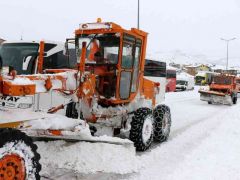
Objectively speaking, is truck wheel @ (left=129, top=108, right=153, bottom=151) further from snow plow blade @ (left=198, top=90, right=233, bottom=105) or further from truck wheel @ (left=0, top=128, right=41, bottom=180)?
snow plow blade @ (left=198, top=90, right=233, bottom=105)

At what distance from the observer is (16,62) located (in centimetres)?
1029

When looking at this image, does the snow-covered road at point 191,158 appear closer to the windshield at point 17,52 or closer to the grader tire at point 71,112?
the grader tire at point 71,112

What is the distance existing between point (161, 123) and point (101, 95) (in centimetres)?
195

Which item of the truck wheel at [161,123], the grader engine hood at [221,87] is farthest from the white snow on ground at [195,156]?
the grader engine hood at [221,87]

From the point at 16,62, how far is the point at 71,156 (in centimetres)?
475

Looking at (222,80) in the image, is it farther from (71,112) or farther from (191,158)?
(71,112)

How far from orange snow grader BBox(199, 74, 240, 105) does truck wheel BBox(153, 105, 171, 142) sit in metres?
12.5

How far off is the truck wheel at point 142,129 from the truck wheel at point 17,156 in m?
3.40

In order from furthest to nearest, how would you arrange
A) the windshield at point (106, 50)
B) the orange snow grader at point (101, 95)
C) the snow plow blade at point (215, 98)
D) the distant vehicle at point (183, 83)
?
the distant vehicle at point (183, 83) → the snow plow blade at point (215, 98) → the windshield at point (106, 50) → the orange snow grader at point (101, 95)

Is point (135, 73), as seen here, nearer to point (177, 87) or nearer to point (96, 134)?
point (96, 134)

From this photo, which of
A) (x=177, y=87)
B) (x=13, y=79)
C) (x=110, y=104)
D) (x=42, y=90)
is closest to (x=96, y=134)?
(x=110, y=104)

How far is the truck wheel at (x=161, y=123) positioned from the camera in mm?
8758

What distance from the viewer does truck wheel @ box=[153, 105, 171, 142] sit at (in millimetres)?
8758

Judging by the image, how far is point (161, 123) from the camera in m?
8.91
